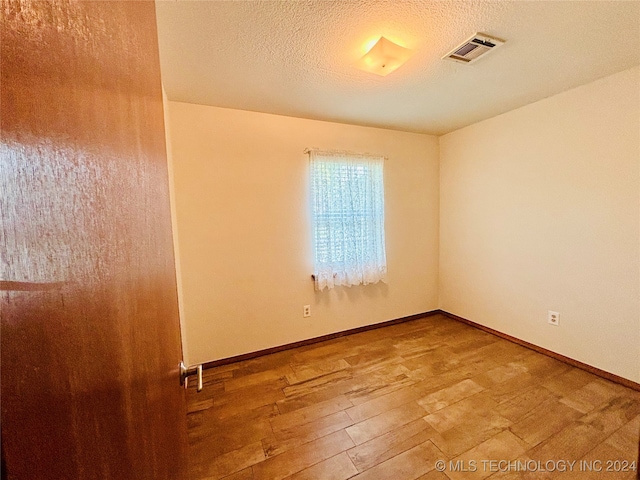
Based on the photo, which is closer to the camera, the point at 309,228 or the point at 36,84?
the point at 36,84

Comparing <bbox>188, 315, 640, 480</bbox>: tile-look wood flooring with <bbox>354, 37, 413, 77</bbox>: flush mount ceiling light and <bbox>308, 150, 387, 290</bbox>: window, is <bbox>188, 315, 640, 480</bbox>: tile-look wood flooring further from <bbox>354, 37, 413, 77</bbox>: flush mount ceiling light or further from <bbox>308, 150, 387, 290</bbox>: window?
<bbox>354, 37, 413, 77</bbox>: flush mount ceiling light

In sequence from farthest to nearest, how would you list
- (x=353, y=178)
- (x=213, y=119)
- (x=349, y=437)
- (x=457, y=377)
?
(x=353, y=178) → (x=213, y=119) → (x=457, y=377) → (x=349, y=437)

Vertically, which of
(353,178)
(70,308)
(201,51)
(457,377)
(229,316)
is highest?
(201,51)

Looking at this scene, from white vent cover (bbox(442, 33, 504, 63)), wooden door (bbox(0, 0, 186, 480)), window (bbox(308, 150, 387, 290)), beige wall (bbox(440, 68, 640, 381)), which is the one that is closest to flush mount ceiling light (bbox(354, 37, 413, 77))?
white vent cover (bbox(442, 33, 504, 63))

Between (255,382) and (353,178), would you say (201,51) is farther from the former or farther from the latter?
(255,382)

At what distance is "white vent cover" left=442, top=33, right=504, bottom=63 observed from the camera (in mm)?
1469

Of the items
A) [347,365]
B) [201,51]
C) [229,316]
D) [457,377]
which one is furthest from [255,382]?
[201,51]

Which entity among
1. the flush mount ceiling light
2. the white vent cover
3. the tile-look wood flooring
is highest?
the white vent cover

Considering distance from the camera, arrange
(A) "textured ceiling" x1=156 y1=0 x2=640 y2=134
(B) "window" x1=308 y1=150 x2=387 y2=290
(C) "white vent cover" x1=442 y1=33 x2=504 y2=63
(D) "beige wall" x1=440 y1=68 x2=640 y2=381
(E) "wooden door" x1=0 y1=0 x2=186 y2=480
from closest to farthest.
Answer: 1. (E) "wooden door" x1=0 y1=0 x2=186 y2=480
2. (A) "textured ceiling" x1=156 y1=0 x2=640 y2=134
3. (C) "white vent cover" x1=442 y1=33 x2=504 y2=63
4. (D) "beige wall" x1=440 y1=68 x2=640 y2=381
5. (B) "window" x1=308 y1=150 x2=387 y2=290

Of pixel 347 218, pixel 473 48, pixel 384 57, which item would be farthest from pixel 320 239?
pixel 473 48

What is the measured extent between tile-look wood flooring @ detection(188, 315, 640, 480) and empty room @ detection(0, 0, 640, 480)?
2 cm

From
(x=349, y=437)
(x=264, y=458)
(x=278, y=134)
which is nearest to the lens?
(x=264, y=458)

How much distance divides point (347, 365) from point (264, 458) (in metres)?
1.05

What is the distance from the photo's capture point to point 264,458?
1405 millimetres
